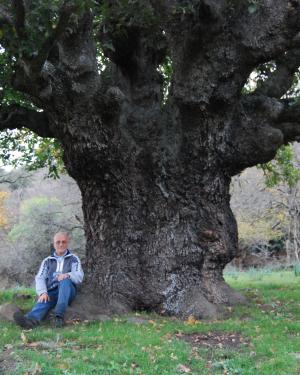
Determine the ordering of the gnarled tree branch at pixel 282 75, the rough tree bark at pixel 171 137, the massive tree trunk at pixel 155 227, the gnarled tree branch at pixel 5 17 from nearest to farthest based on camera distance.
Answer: the gnarled tree branch at pixel 5 17 < the rough tree bark at pixel 171 137 < the massive tree trunk at pixel 155 227 < the gnarled tree branch at pixel 282 75

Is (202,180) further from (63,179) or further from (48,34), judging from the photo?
(63,179)

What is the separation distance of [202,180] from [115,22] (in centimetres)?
321

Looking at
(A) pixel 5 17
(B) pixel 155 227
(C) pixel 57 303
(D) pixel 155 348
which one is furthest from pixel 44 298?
(A) pixel 5 17

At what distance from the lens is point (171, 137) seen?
28.1 ft

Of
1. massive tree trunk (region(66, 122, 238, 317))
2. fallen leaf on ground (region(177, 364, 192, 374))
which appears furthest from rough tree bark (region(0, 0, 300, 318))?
fallen leaf on ground (region(177, 364, 192, 374))

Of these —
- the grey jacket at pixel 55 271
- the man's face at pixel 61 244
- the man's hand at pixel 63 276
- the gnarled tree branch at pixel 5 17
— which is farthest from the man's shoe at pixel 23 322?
the gnarled tree branch at pixel 5 17

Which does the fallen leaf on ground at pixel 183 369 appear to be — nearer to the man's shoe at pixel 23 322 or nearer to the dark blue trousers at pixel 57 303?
the dark blue trousers at pixel 57 303

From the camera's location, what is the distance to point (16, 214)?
40.2 meters

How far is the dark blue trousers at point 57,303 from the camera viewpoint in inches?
297

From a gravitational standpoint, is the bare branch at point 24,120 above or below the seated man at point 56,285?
above

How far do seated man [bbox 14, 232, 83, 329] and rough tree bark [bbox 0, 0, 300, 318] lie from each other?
0.66 meters

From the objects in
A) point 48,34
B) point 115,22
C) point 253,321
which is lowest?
point 253,321

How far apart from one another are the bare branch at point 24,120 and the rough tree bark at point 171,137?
81 mm

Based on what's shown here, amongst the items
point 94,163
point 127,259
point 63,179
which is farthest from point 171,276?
point 63,179
